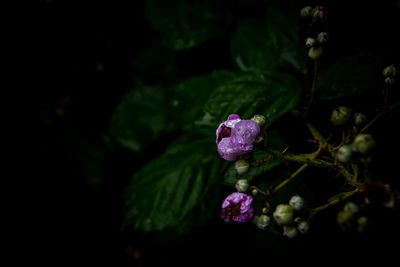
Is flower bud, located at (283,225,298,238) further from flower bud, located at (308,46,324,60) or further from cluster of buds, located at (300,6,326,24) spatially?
cluster of buds, located at (300,6,326,24)

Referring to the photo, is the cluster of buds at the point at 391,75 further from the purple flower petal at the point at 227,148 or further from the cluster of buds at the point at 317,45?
the purple flower petal at the point at 227,148

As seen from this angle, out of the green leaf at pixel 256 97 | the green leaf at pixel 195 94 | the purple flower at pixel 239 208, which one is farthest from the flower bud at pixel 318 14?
the purple flower at pixel 239 208

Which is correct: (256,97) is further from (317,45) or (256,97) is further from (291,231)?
(291,231)

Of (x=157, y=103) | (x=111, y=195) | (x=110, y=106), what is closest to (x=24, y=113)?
(x=110, y=106)

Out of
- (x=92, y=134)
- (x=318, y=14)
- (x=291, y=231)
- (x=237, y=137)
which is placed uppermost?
(x=318, y=14)

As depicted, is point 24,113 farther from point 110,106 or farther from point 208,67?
point 208,67

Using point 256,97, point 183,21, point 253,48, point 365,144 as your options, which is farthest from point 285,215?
point 183,21

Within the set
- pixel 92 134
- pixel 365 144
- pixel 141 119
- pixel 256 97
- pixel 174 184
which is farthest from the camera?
pixel 92 134
